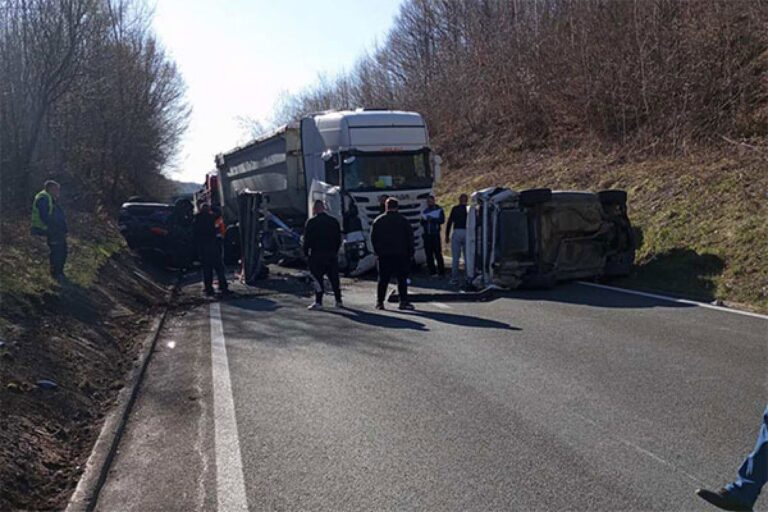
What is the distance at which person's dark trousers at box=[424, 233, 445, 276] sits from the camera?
18.0 metres

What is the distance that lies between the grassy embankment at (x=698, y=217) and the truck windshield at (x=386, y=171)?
4.76 meters

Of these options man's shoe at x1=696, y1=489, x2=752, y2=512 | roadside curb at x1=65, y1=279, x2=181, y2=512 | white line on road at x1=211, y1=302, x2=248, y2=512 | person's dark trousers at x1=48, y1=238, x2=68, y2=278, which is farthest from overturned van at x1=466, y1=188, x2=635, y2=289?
man's shoe at x1=696, y1=489, x2=752, y2=512

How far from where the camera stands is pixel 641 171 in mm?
21281

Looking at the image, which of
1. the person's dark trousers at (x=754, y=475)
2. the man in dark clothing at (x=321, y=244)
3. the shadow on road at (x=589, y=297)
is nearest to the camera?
the person's dark trousers at (x=754, y=475)

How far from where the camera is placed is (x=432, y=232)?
17.8m

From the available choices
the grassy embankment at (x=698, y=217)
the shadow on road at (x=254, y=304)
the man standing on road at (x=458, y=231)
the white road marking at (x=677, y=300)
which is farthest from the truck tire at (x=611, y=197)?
the shadow on road at (x=254, y=304)

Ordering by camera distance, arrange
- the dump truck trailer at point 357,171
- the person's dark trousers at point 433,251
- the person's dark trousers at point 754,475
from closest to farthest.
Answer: the person's dark trousers at point 754,475
the person's dark trousers at point 433,251
the dump truck trailer at point 357,171

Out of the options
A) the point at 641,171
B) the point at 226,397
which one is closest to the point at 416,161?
the point at 641,171

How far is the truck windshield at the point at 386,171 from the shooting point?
18250 millimetres

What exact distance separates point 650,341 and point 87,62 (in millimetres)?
17440

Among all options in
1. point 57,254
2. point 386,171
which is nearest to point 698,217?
point 386,171

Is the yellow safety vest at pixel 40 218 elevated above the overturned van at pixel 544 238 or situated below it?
above

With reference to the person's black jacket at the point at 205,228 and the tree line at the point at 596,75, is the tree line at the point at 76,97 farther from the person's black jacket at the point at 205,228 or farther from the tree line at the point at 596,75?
the tree line at the point at 596,75

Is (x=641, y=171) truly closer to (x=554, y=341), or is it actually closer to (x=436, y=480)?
(x=554, y=341)
